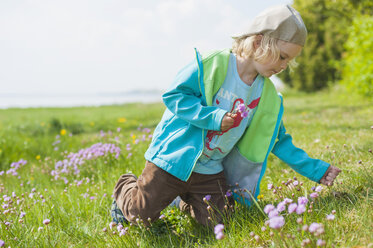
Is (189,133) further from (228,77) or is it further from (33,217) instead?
(33,217)

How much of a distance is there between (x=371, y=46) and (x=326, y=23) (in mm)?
12130

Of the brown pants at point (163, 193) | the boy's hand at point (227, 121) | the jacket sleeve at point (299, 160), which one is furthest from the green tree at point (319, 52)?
the boy's hand at point (227, 121)

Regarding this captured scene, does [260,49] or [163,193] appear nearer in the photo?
[260,49]

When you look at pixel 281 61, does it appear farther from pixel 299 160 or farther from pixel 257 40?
pixel 299 160

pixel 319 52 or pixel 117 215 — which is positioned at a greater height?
pixel 319 52

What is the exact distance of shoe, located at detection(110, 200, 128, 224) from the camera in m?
2.85

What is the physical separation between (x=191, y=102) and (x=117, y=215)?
1.18 meters

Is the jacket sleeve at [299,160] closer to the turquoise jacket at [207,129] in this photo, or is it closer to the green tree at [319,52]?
the turquoise jacket at [207,129]

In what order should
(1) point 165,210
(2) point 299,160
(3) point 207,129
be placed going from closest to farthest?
(3) point 207,129, (2) point 299,160, (1) point 165,210

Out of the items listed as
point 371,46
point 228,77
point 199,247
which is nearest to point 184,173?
point 199,247

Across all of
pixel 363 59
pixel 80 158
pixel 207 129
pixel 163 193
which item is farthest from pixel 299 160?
pixel 363 59

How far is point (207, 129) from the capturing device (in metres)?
2.63

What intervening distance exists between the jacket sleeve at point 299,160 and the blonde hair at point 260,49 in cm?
67

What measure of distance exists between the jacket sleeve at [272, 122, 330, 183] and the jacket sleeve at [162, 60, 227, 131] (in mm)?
813
